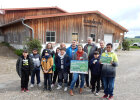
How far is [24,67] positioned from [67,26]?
32.5ft

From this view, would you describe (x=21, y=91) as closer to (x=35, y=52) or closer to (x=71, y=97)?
(x=35, y=52)

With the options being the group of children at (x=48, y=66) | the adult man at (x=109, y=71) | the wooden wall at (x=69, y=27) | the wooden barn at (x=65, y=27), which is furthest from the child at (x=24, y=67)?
the wooden wall at (x=69, y=27)

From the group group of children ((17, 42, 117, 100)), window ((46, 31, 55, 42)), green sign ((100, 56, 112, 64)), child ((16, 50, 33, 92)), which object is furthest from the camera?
window ((46, 31, 55, 42))

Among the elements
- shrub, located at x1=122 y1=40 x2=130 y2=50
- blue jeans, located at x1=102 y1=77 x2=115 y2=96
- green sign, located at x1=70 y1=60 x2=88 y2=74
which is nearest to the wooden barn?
shrub, located at x1=122 y1=40 x2=130 y2=50

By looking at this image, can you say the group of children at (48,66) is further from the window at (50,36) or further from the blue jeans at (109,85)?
the window at (50,36)

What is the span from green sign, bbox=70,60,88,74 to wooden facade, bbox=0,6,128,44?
24.3 feet

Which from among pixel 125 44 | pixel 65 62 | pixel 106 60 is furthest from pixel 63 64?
pixel 125 44

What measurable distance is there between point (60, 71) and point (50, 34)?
8392 mm

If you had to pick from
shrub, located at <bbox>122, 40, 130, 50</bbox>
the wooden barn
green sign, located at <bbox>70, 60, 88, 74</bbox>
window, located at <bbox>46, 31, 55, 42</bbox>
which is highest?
the wooden barn

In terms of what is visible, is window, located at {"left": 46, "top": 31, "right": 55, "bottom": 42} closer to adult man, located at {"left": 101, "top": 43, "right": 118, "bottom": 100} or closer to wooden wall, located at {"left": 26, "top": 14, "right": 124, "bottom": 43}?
wooden wall, located at {"left": 26, "top": 14, "right": 124, "bottom": 43}

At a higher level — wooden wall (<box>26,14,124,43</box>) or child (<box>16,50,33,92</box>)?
wooden wall (<box>26,14,124,43</box>)

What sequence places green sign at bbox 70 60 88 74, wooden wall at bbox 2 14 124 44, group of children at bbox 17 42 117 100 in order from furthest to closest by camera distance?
wooden wall at bbox 2 14 124 44, group of children at bbox 17 42 117 100, green sign at bbox 70 60 88 74

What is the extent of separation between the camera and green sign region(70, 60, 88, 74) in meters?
4.32

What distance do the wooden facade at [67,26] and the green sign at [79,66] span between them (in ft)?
24.3
